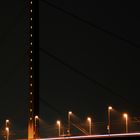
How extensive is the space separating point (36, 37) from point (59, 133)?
6.95 metres

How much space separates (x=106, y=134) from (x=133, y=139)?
2242mm

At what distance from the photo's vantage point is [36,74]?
4788 cm

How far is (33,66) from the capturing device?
1891 inches

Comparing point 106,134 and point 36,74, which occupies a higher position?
point 36,74

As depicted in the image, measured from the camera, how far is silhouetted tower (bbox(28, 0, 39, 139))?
4747 cm

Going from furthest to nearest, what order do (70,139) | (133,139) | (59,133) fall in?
1. (59,133)
2. (70,139)
3. (133,139)

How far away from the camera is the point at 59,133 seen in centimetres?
5172

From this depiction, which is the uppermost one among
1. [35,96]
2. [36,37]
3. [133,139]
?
[36,37]

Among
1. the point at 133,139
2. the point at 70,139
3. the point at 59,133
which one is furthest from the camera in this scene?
the point at 59,133

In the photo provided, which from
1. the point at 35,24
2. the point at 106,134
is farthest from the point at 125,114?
the point at 35,24

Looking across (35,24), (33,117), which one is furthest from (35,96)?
(35,24)

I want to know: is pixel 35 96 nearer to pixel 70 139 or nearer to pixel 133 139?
pixel 70 139

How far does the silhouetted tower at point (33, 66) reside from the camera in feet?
156

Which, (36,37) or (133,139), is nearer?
(133,139)
